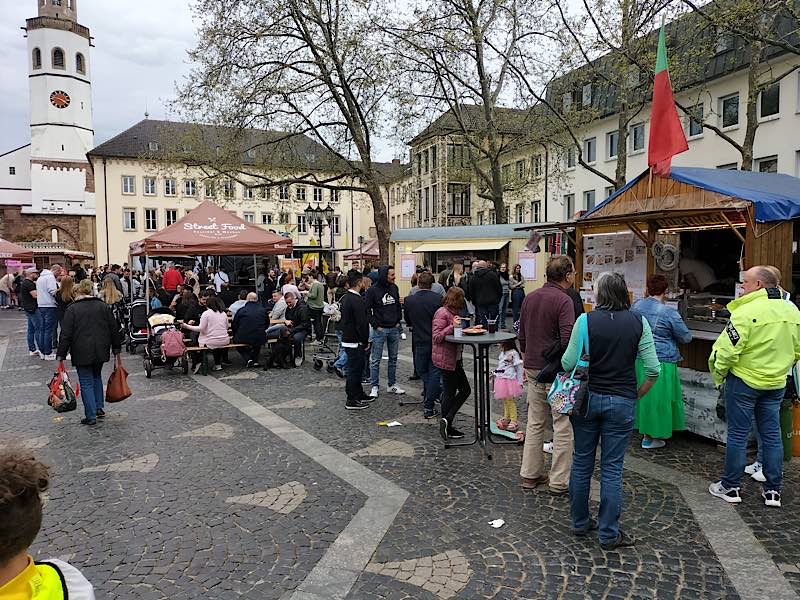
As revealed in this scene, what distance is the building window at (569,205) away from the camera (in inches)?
1320

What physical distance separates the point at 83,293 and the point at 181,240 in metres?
5.60

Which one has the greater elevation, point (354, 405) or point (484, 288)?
point (484, 288)

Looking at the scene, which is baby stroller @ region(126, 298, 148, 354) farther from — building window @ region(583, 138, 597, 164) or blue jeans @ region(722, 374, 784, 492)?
building window @ region(583, 138, 597, 164)

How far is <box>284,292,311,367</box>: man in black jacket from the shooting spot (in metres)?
11.0

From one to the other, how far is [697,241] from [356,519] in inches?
246

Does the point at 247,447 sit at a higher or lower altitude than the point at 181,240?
lower

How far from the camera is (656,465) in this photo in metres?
5.40

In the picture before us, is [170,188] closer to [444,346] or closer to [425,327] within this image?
[425,327]

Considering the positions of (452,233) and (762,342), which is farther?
(452,233)

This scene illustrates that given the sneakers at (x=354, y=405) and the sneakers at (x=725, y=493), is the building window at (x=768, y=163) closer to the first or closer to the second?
the sneakers at (x=354, y=405)

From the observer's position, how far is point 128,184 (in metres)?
50.5

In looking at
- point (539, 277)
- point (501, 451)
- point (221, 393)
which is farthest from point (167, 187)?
point (501, 451)

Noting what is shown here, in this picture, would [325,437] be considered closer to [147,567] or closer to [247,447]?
[247,447]

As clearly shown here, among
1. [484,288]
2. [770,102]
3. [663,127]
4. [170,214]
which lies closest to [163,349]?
[484,288]
